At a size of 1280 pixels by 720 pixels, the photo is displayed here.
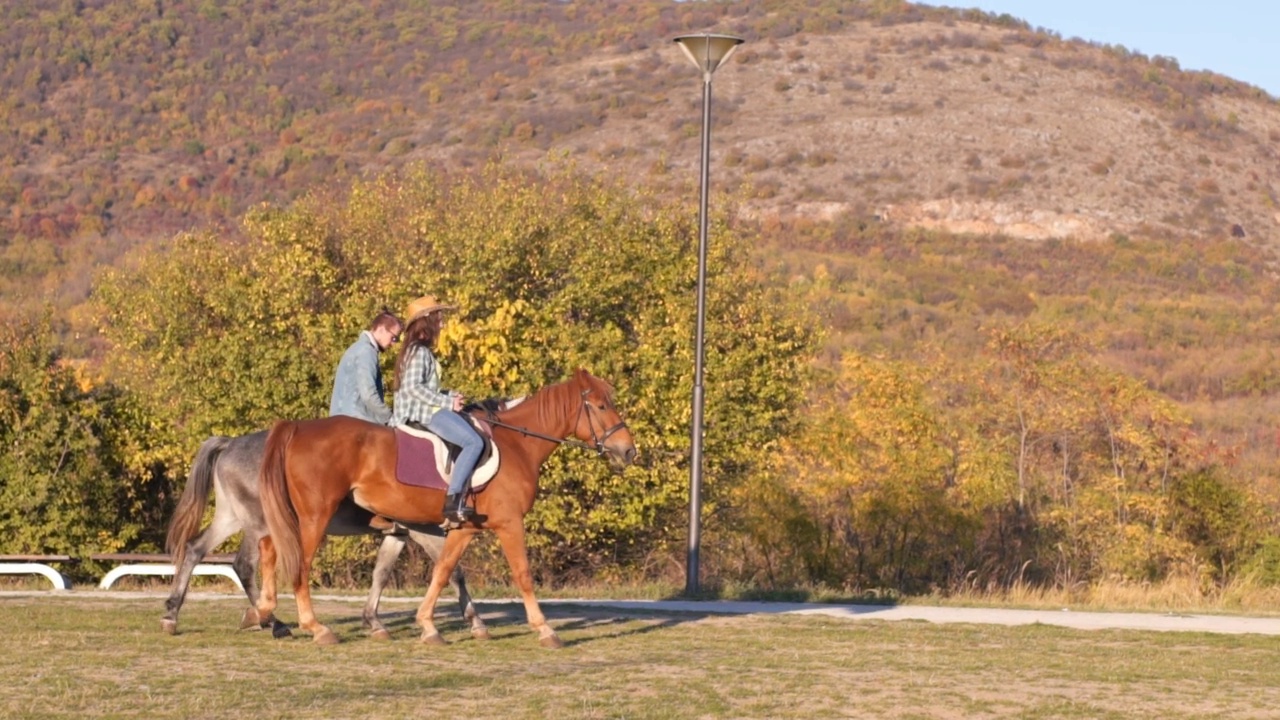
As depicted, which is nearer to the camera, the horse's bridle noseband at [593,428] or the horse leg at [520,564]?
the horse leg at [520,564]

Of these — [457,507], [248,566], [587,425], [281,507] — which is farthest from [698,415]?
[281,507]

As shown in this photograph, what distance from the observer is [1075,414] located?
32062mm

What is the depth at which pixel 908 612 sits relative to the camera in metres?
16.3

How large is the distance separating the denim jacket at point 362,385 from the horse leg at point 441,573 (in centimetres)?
112

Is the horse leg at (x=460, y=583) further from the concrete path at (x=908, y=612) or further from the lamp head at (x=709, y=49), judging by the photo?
the lamp head at (x=709, y=49)

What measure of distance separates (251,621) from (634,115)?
3509 inches

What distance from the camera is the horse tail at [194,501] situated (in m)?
13.3

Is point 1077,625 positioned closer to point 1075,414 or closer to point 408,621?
point 408,621

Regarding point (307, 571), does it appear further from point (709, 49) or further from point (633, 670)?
point (709, 49)

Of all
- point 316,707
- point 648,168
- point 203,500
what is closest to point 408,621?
point 203,500

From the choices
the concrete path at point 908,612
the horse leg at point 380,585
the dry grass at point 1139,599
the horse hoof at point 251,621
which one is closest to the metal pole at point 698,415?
the concrete path at point 908,612

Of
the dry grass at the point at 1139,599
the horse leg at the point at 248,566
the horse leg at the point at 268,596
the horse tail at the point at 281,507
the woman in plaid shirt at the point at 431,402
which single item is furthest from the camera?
the dry grass at the point at 1139,599

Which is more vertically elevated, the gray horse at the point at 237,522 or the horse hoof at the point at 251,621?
the gray horse at the point at 237,522

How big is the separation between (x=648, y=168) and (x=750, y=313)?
60.2 metres
